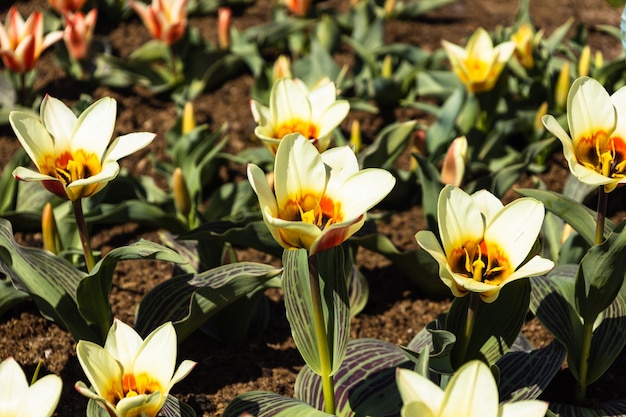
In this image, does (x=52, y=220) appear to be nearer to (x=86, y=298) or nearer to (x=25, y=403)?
(x=86, y=298)

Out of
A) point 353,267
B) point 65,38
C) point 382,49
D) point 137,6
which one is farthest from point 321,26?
point 353,267

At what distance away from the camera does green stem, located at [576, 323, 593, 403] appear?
6.84 feet

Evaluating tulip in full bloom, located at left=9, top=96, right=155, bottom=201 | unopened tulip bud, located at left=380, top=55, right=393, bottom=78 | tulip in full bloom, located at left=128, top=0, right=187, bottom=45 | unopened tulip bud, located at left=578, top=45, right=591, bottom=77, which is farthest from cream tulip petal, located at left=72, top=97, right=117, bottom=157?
unopened tulip bud, located at left=578, top=45, right=591, bottom=77

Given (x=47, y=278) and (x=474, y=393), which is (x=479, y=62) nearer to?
(x=47, y=278)

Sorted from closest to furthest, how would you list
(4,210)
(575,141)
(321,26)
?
(575,141)
(4,210)
(321,26)

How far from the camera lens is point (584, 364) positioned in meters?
2.14

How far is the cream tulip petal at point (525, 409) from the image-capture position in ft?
4.85

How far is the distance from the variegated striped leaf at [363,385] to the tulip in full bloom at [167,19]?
1957 millimetres

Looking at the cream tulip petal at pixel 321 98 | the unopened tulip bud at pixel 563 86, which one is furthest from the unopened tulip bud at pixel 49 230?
the unopened tulip bud at pixel 563 86

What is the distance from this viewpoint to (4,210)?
9.68ft

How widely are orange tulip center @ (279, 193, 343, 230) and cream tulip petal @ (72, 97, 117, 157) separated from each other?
562mm

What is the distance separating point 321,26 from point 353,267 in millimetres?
1844

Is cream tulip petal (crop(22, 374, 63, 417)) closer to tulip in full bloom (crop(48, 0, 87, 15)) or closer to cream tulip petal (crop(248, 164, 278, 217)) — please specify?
cream tulip petal (crop(248, 164, 278, 217))

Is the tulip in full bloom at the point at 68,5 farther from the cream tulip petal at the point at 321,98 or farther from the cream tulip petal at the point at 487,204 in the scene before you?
the cream tulip petal at the point at 487,204
